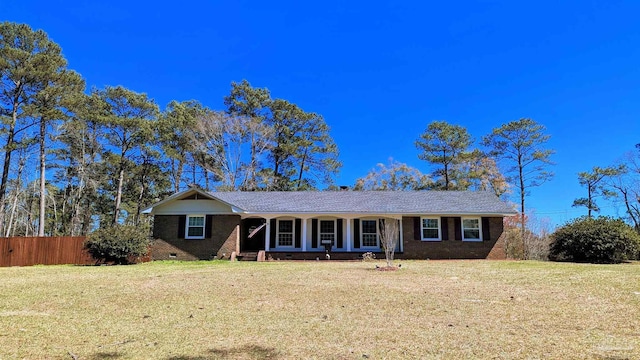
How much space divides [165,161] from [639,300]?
110 ft

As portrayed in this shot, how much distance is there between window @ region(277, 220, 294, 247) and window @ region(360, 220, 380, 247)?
156 inches

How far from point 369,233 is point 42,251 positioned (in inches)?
648

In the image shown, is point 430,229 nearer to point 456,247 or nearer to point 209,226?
point 456,247

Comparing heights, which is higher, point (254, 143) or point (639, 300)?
point (254, 143)

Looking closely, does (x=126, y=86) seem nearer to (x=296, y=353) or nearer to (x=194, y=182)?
(x=194, y=182)

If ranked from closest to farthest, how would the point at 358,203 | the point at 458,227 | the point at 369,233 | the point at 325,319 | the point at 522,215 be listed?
the point at 325,319
the point at 458,227
the point at 369,233
the point at 358,203
the point at 522,215

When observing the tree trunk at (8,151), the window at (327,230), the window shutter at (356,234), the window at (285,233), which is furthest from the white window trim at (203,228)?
the tree trunk at (8,151)

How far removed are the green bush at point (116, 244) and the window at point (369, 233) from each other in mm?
11034

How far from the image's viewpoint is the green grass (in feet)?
14.9

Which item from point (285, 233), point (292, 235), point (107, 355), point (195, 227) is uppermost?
point (195, 227)

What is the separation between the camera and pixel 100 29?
20625mm

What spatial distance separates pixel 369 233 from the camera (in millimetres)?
21016

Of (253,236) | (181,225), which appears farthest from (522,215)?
(181,225)

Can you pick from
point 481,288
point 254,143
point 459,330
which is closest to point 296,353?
point 459,330
